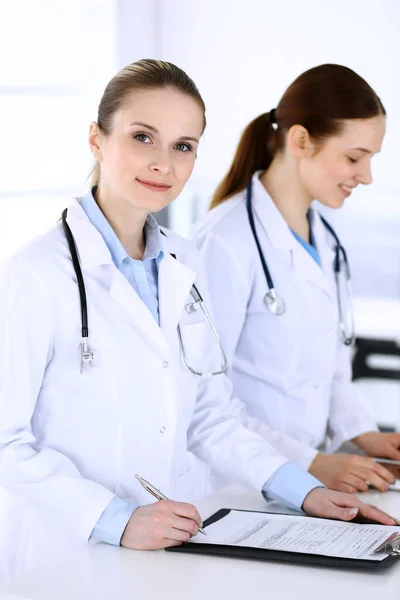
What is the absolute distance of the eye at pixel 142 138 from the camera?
160 centimetres

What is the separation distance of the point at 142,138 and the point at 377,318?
2804 mm

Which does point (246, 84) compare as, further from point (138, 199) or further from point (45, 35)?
point (138, 199)

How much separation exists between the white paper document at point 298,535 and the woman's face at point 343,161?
0.85m

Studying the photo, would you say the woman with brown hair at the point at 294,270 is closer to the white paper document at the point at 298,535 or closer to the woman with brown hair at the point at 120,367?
the woman with brown hair at the point at 120,367

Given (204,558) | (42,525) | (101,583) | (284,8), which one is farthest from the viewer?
(284,8)

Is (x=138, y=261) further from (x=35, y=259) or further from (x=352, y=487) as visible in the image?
(x=352, y=487)

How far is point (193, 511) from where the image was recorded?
1392 mm

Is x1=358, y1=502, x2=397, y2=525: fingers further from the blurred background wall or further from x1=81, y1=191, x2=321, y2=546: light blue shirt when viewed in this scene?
the blurred background wall

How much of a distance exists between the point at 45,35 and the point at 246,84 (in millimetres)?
1086

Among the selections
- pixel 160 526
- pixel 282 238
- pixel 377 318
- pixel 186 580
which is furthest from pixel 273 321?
pixel 377 318

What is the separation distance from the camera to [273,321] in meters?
2.06

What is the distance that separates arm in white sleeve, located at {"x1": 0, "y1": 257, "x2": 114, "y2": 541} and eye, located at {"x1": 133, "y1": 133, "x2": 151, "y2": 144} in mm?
316

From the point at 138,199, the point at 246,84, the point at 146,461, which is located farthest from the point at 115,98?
the point at 246,84


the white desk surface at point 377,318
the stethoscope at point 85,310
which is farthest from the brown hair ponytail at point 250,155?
the white desk surface at point 377,318
